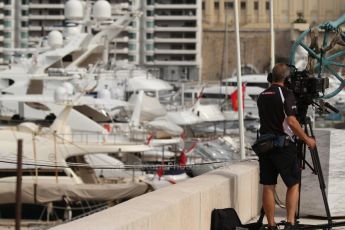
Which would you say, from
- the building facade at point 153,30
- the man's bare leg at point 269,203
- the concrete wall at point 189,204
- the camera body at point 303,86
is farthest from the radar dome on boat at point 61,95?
the building facade at point 153,30

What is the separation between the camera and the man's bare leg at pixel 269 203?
6.69 m

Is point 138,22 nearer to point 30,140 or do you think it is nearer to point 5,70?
point 5,70

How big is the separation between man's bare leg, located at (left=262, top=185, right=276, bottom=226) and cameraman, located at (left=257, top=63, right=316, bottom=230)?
0.04 feet

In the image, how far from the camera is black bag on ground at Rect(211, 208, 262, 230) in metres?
6.82

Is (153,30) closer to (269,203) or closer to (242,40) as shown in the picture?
(242,40)

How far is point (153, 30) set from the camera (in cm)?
9175

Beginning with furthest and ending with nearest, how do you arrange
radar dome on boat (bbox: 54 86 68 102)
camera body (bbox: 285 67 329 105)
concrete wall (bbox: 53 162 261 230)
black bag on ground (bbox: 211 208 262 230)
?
1. radar dome on boat (bbox: 54 86 68 102)
2. camera body (bbox: 285 67 329 105)
3. black bag on ground (bbox: 211 208 262 230)
4. concrete wall (bbox: 53 162 261 230)

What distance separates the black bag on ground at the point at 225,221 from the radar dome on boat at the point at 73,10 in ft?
137

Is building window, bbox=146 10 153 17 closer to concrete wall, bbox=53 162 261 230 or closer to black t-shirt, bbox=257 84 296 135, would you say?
concrete wall, bbox=53 162 261 230

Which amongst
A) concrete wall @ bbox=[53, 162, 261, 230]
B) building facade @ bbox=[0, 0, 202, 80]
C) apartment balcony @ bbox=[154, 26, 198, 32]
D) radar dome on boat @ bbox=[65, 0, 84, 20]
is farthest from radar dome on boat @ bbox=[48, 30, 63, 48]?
apartment balcony @ bbox=[154, 26, 198, 32]

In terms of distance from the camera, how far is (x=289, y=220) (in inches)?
264

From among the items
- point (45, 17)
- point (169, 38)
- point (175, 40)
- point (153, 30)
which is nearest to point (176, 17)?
point (169, 38)

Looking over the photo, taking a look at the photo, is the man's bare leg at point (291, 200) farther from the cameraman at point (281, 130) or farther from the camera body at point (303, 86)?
the camera body at point (303, 86)

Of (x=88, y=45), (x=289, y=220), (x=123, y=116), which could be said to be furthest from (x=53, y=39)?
(x=289, y=220)
